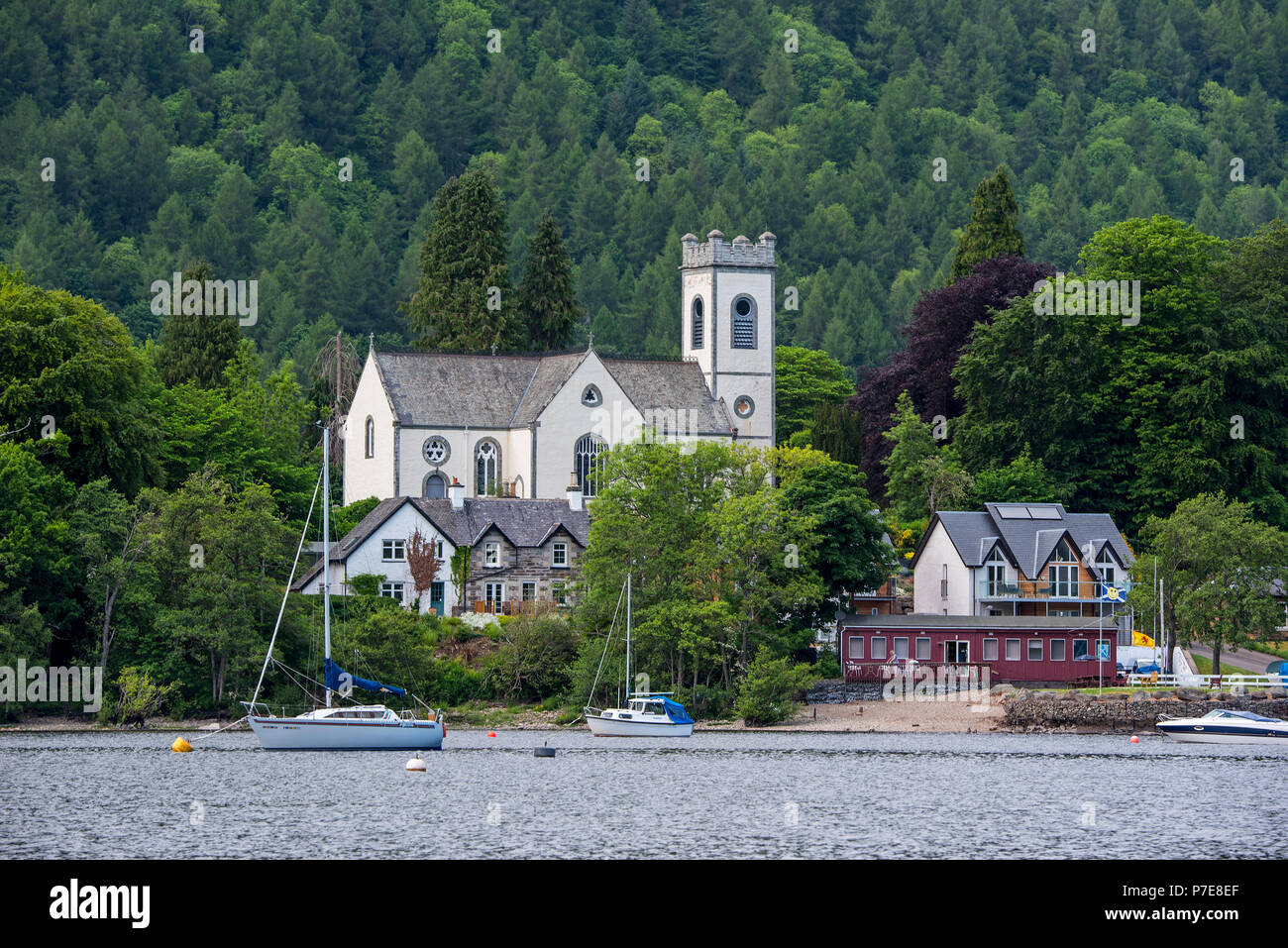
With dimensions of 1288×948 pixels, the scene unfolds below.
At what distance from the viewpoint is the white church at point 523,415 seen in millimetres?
106312

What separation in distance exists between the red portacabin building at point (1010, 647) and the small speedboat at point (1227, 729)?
324 inches

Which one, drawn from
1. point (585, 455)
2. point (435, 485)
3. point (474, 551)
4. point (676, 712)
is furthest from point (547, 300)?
point (676, 712)

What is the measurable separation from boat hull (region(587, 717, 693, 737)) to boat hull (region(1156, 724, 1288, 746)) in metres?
17.1

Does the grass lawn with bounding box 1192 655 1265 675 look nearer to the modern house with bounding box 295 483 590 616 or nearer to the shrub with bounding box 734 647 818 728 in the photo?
the shrub with bounding box 734 647 818 728

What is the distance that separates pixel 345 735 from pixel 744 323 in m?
51.2

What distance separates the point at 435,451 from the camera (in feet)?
350

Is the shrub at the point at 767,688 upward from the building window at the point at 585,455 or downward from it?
downward

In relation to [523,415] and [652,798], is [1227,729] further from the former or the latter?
[523,415]

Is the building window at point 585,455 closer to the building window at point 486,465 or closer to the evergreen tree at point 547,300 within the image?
the building window at point 486,465

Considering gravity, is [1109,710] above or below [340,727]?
below

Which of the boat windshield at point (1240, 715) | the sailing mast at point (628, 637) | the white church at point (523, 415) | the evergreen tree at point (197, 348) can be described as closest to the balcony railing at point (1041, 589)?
the boat windshield at point (1240, 715)

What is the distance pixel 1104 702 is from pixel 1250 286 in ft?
115
